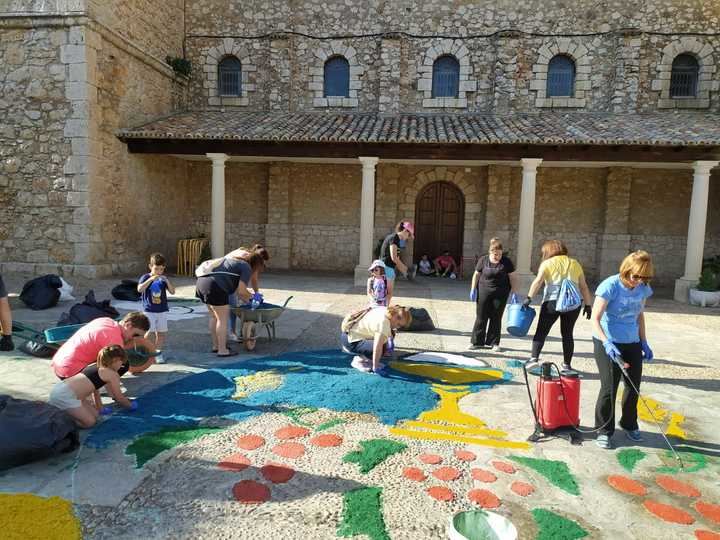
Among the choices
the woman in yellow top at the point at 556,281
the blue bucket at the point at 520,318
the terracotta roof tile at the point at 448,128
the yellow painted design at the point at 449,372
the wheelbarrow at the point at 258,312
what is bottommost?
A: the yellow painted design at the point at 449,372

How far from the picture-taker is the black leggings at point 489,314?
6.10 meters

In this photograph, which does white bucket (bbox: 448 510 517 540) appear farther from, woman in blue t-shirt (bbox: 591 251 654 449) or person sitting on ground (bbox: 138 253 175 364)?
person sitting on ground (bbox: 138 253 175 364)

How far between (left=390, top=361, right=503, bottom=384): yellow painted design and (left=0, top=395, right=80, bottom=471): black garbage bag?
3.15m

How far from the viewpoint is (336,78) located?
1474cm

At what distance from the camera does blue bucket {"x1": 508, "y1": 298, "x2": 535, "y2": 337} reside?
5207 millimetres

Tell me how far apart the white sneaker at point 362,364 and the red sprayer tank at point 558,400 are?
1.93 metres

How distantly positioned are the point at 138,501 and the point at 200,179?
45.1 ft

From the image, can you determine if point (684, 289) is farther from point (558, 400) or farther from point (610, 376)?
point (558, 400)

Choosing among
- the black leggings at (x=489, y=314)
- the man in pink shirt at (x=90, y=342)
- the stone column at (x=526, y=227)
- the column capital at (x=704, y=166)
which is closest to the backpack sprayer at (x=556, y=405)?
the black leggings at (x=489, y=314)

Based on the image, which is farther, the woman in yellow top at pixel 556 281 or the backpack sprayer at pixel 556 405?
the woman in yellow top at pixel 556 281

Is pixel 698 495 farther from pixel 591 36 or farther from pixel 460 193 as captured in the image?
pixel 591 36

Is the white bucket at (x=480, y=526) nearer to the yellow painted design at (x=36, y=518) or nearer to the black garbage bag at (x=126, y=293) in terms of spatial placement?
the yellow painted design at (x=36, y=518)

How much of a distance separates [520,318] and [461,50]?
11.2m

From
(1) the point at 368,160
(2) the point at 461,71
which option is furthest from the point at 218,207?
(2) the point at 461,71
